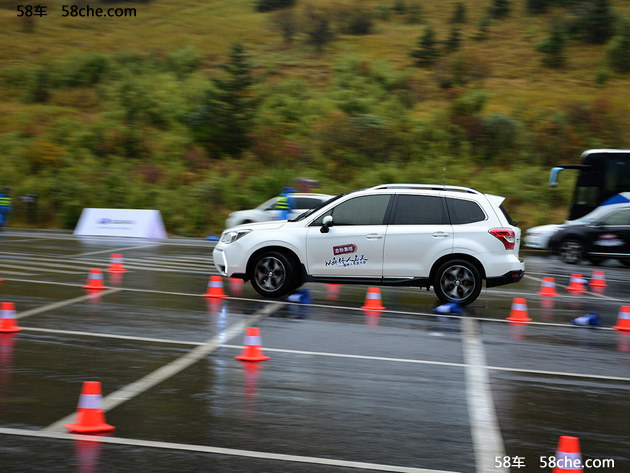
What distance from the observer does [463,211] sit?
12281 mm

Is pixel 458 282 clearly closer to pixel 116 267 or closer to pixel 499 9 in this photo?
pixel 116 267

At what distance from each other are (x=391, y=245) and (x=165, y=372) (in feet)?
17.5

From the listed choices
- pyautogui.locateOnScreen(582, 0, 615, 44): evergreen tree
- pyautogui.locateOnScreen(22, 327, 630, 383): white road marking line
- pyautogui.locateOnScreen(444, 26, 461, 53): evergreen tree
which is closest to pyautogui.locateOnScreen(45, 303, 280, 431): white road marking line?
pyautogui.locateOnScreen(22, 327, 630, 383): white road marking line

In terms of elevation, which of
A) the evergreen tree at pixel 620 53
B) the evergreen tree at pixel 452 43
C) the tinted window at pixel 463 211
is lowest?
the tinted window at pixel 463 211

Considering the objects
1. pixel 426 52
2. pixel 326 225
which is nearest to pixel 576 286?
pixel 326 225

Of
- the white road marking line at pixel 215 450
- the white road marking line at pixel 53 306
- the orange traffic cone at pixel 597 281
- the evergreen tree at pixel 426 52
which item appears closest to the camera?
the white road marking line at pixel 215 450

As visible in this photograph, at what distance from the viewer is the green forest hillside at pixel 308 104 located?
31.9 meters

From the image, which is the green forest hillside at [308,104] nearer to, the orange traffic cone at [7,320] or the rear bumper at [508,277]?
the rear bumper at [508,277]

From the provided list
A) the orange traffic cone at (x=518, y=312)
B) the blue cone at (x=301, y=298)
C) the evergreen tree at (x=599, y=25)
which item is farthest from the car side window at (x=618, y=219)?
the evergreen tree at (x=599, y=25)

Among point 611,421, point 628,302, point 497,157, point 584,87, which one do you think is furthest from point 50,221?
point 584,87

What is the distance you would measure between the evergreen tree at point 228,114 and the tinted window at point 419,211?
1007 inches

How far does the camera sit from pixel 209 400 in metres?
6.61

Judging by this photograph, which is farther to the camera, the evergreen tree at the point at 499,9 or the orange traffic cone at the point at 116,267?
the evergreen tree at the point at 499,9

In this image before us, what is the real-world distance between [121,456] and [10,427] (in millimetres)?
1019
